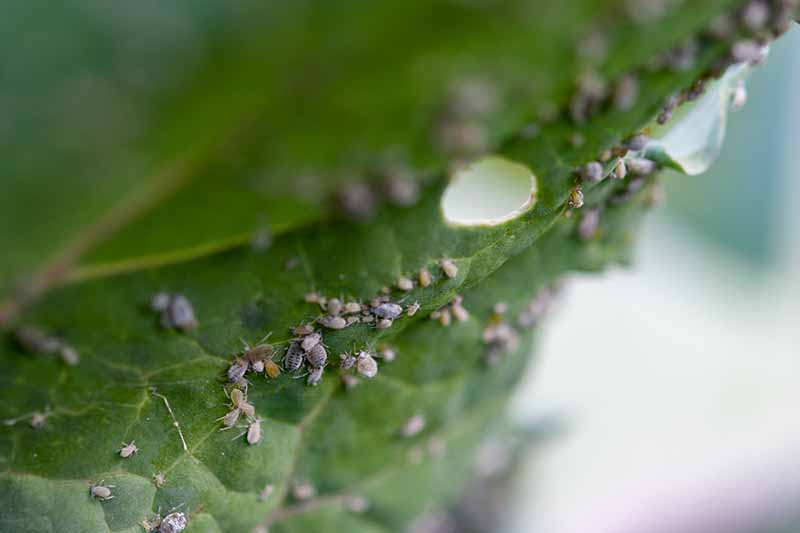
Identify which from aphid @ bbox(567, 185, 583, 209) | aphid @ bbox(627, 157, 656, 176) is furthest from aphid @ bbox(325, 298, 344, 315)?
aphid @ bbox(627, 157, 656, 176)

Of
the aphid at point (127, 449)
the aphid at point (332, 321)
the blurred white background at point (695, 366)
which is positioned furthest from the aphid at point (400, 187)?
the blurred white background at point (695, 366)

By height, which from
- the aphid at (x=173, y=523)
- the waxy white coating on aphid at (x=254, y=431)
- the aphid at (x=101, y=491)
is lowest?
the aphid at (x=173, y=523)

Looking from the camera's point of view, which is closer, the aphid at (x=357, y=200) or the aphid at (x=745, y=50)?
the aphid at (x=357, y=200)

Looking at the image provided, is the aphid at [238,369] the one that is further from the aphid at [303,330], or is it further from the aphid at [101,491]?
the aphid at [101,491]

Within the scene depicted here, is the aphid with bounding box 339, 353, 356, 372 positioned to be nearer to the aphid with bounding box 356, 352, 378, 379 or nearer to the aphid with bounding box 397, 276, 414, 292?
the aphid with bounding box 356, 352, 378, 379

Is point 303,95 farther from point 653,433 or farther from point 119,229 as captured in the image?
point 653,433

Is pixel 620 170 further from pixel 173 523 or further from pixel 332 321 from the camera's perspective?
pixel 173 523
